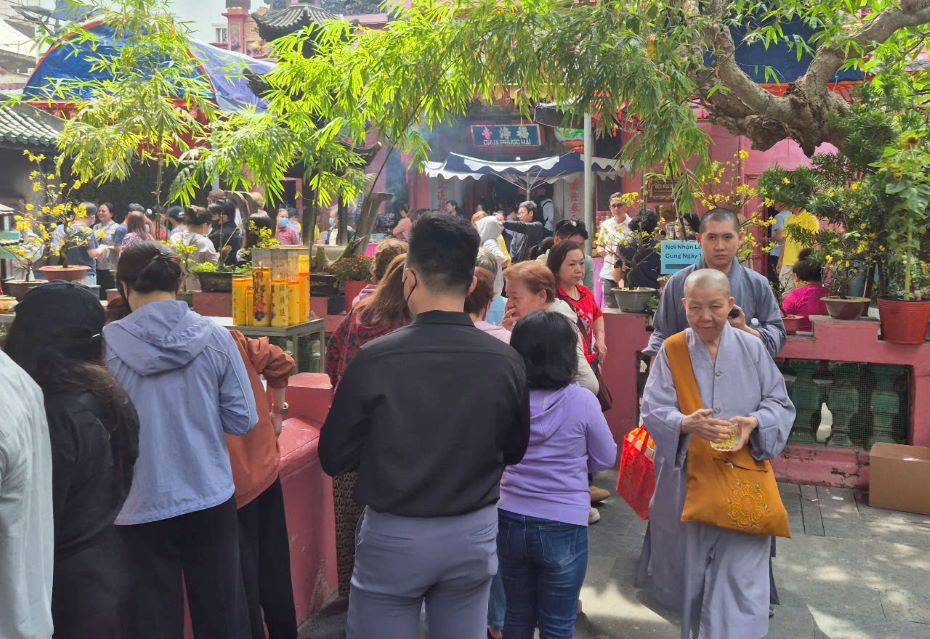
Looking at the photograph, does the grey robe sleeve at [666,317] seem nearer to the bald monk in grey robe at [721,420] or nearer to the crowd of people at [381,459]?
the crowd of people at [381,459]

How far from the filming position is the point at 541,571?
3117 millimetres

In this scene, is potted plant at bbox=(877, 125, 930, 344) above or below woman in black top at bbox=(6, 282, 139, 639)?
above

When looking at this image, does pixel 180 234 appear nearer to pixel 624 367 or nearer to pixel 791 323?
pixel 624 367

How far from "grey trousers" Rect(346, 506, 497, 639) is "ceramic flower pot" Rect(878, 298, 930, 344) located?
4293 mm

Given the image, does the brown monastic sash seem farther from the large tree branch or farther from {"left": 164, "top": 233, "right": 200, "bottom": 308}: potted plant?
{"left": 164, "top": 233, "right": 200, "bottom": 308}: potted plant

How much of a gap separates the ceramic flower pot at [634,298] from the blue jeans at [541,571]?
11.7 ft

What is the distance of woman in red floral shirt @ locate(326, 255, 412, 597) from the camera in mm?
3543

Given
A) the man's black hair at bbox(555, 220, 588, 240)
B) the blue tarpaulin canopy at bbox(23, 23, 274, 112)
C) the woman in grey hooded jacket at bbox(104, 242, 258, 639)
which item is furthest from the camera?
the blue tarpaulin canopy at bbox(23, 23, 274, 112)

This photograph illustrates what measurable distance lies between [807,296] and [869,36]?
193 cm

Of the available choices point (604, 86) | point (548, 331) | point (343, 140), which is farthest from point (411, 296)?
point (343, 140)

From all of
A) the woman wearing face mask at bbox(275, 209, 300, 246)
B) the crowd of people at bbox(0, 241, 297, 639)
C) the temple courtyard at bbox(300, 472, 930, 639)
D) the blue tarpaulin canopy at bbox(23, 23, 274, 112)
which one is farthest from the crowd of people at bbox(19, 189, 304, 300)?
the crowd of people at bbox(0, 241, 297, 639)

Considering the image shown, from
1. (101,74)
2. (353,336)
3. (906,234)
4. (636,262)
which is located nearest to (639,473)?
(353,336)

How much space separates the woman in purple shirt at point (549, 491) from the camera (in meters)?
3.06

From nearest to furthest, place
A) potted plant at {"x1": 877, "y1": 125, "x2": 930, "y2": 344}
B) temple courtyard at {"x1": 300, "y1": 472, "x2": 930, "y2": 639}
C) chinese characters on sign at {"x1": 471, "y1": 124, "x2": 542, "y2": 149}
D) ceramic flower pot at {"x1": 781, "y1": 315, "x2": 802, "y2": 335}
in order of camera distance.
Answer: temple courtyard at {"x1": 300, "y1": 472, "x2": 930, "y2": 639} → potted plant at {"x1": 877, "y1": 125, "x2": 930, "y2": 344} → ceramic flower pot at {"x1": 781, "y1": 315, "x2": 802, "y2": 335} → chinese characters on sign at {"x1": 471, "y1": 124, "x2": 542, "y2": 149}
